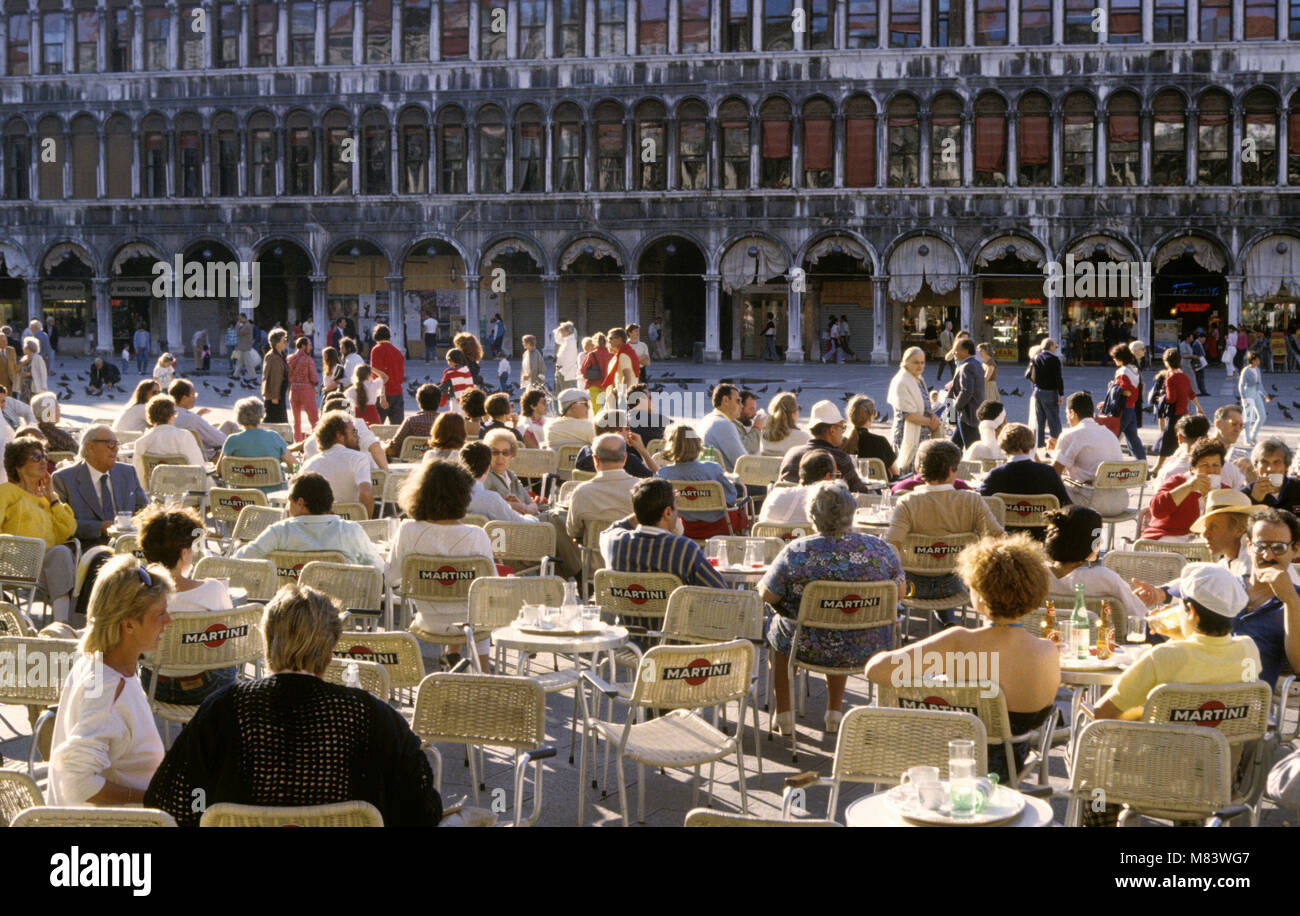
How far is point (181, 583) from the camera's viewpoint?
714 centimetres

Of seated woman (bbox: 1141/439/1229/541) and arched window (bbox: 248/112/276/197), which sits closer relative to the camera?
seated woman (bbox: 1141/439/1229/541)

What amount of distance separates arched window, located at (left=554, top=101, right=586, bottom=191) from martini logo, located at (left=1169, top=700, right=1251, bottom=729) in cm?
4083

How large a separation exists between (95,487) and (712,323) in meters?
36.0

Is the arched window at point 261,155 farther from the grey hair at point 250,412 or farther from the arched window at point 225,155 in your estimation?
the grey hair at point 250,412

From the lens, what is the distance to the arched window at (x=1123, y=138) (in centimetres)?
4278

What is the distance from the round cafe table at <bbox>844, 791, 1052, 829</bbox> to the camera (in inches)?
197

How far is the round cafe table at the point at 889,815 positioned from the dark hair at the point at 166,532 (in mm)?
3264

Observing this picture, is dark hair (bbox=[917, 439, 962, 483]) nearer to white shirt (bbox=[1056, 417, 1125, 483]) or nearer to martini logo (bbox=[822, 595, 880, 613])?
martini logo (bbox=[822, 595, 880, 613])

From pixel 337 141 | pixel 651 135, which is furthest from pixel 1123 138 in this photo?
pixel 337 141

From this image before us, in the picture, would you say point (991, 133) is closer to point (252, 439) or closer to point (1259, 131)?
point (1259, 131)

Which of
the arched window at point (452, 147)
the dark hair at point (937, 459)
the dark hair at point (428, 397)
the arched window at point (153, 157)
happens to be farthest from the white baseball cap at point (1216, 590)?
the arched window at point (153, 157)

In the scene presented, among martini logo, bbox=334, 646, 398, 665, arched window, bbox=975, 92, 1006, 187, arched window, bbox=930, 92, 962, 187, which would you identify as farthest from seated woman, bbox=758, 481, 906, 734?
arched window, bbox=975, 92, 1006, 187
